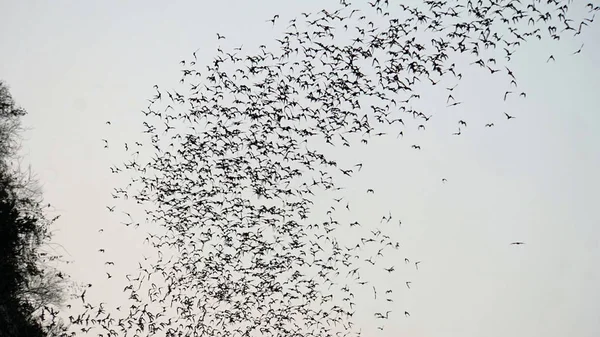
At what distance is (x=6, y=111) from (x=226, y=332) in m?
11.2

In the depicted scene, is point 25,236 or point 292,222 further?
point 25,236

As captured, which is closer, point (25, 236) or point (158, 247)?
point (158, 247)

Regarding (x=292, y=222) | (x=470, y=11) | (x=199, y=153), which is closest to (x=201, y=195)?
(x=199, y=153)

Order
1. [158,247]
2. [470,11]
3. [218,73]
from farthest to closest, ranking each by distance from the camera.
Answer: [158,247], [218,73], [470,11]

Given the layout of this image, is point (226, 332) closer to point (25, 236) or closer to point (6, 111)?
point (25, 236)

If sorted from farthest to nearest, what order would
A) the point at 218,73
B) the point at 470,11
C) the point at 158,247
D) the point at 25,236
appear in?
1. the point at 25,236
2. the point at 158,247
3. the point at 218,73
4. the point at 470,11

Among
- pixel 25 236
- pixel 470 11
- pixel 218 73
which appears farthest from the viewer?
pixel 25 236

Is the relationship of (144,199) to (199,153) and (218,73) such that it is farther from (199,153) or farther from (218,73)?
(218,73)

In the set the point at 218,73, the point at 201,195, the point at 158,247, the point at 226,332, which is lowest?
the point at 226,332

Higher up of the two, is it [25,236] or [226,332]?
[25,236]

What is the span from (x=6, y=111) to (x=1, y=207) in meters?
3.71

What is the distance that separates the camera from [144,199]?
2694cm

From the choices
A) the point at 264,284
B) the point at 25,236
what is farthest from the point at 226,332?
the point at 25,236

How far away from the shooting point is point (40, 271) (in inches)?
1147
